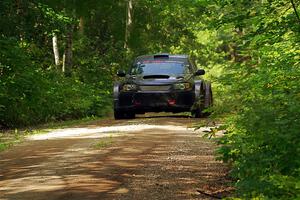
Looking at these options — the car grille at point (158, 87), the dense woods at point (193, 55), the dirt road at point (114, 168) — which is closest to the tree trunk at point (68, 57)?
the dense woods at point (193, 55)

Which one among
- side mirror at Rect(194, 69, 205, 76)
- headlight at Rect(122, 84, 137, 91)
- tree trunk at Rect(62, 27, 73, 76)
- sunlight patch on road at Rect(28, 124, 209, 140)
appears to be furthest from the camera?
tree trunk at Rect(62, 27, 73, 76)

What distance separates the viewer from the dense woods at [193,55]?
5.77 m

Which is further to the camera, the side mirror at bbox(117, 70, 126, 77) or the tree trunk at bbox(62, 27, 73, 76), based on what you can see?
the tree trunk at bbox(62, 27, 73, 76)

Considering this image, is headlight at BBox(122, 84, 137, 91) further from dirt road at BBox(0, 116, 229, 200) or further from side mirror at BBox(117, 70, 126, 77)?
dirt road at BBox(0, 116, 229, 200)

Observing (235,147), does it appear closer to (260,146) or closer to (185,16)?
(260,146)

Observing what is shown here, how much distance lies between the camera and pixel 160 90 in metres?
16.1

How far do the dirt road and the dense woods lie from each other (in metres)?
0.79

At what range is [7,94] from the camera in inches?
639

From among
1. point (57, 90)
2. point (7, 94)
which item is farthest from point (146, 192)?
point (57, 90)

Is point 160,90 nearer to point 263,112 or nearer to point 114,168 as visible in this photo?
point 114,168

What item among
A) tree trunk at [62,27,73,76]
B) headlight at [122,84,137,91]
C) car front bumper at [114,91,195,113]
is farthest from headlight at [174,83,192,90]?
tree trunk at [62,27,73,76]

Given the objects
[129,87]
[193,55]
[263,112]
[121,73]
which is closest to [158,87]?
[129,87]

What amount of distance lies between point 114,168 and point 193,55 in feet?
124

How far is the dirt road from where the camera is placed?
22.6 ft
